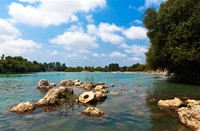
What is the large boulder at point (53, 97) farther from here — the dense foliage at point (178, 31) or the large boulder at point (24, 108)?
the dense foliage at point (178, 31)

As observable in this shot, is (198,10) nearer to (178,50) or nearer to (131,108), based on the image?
(178,50)

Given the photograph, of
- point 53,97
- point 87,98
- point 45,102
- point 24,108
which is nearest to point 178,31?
point 87,98

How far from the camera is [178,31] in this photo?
3769 centimetres

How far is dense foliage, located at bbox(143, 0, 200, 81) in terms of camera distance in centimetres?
3656

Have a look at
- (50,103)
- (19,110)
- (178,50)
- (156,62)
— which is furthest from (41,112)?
(156,62)

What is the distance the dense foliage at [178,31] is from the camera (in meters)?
36.6

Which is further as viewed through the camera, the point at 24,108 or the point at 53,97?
the point at 53,97

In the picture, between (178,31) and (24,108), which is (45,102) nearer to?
(24,108)

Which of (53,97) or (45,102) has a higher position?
(53,97)

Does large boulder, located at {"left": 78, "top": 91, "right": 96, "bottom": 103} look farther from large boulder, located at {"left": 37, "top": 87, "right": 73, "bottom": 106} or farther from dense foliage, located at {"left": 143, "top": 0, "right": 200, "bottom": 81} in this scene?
dense foliage, located at {"left": 143, "top": 0, "right": 200, "bottom": 81}

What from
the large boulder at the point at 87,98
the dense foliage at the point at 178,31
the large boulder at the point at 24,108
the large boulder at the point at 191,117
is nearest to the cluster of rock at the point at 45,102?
the large boulder at the point at 24,108

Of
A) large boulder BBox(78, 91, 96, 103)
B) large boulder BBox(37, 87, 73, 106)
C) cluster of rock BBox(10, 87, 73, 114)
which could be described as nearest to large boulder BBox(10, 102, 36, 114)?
cluster of rock BBox(10, 87, 73, 114)

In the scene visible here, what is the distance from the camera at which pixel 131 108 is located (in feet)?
60.0

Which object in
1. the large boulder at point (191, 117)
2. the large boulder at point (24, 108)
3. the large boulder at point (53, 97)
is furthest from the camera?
the large boulder at point (53, 97)
